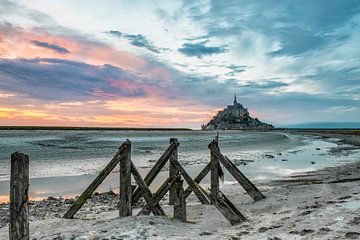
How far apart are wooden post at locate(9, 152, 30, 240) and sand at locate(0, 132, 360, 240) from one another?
4.99 feet

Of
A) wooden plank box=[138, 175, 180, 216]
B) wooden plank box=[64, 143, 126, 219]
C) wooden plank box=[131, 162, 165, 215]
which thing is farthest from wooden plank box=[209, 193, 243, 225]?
wooden plank box=[64, 143, 126, 219]

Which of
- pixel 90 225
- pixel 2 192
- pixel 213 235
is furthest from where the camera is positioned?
pixel 2 192

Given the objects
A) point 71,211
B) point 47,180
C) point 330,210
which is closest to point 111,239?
point 71,211

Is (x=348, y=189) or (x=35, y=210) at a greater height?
(x=348, y=189)

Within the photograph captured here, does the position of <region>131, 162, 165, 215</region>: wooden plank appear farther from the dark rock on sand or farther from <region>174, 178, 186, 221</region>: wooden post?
the dark rock on sand

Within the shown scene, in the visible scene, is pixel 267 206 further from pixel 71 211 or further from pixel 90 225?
pixel 71 211

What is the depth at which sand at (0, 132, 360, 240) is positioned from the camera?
22.4 feet

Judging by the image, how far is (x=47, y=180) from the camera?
1694cm

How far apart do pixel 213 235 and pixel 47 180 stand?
1216 cm

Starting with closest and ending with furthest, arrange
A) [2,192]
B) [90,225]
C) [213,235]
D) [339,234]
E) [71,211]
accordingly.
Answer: [339,234]
[213,235]
[90,225]
[71,211]
[2,192]

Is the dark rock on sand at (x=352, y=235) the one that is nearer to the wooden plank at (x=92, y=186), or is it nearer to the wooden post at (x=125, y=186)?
the wooden post at (x=125, y=186)

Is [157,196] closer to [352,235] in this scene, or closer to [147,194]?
[147,194]

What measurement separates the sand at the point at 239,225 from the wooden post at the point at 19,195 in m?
1.52

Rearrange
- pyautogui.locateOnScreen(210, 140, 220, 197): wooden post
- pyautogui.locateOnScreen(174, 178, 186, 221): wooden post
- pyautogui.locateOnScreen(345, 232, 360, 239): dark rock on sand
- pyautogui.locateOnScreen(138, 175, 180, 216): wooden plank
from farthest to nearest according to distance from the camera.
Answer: pyautogui.locateOnScreen(210, 140, 220, 197): wooden post < pyautogui.locateOnScreen(138, 175, 180, 216): wooden plank < pyautogui.locateOnScreen(174, 178, 186, 221): wooden post < pyautogui.locateOnScreen(345, 232, 360, 239): dark rock on sand
